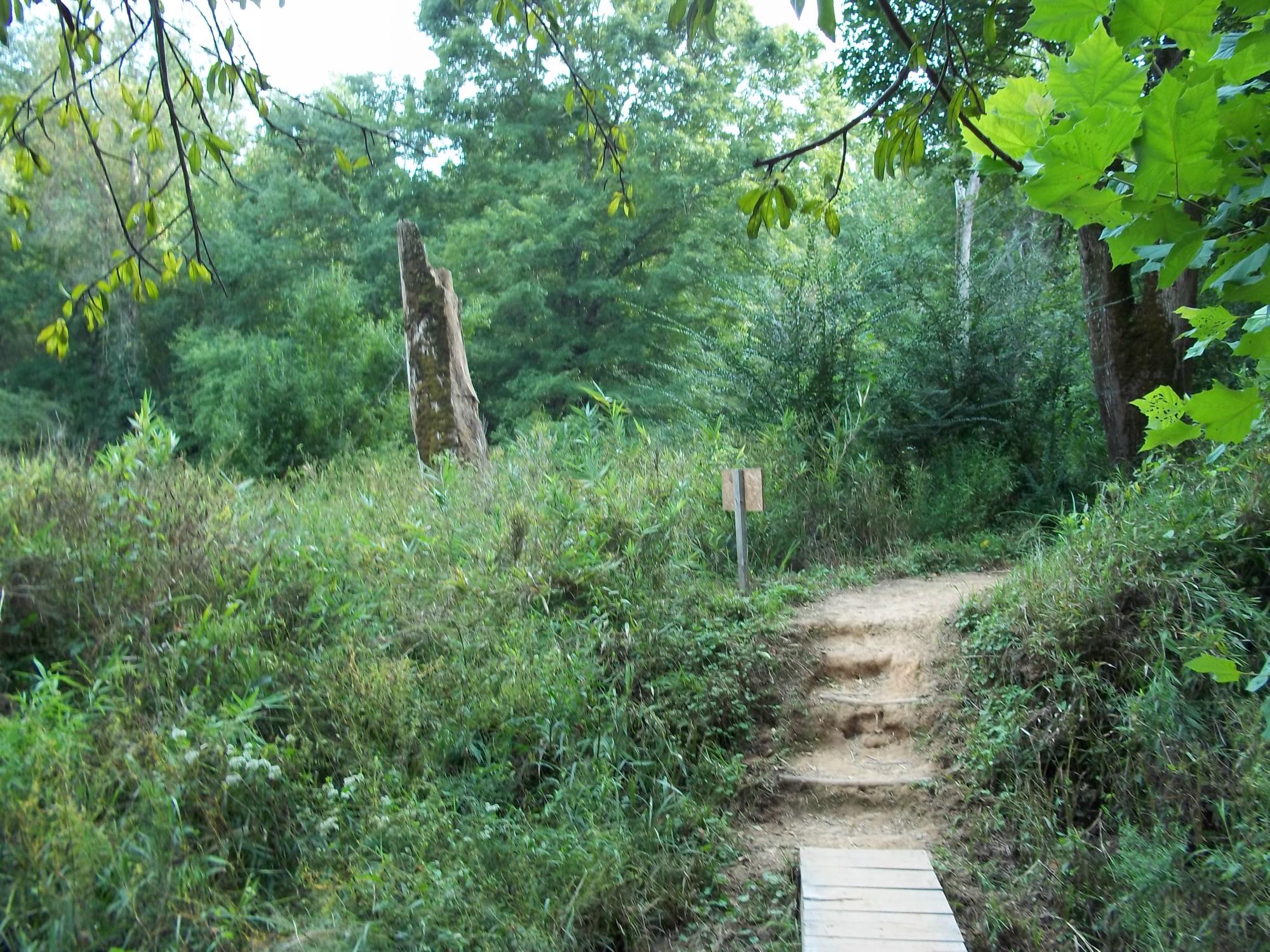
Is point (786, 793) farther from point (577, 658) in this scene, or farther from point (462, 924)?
point (462, 924)

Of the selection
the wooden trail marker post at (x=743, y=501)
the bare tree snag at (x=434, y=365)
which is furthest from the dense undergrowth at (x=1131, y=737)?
the bare tree snag at (x=434, y=365)

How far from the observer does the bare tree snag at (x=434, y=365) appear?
33.4 ft

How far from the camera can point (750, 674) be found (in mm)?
5395

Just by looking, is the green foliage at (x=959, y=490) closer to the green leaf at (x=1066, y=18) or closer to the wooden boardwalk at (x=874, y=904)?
the wooden boardwalk at (x=874, y=904)

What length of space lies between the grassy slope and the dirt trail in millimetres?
302

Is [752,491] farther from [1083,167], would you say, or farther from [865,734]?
[1083,167]

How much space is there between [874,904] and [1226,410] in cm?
288

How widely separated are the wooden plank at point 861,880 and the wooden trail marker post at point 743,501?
8.51ft

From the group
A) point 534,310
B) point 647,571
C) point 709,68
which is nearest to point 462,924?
point 647,571

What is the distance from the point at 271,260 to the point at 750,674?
→ 17.9m

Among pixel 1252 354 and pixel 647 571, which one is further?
pixel 647 571

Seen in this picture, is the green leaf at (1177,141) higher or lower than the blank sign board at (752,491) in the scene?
higher

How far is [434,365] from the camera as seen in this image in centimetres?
1038

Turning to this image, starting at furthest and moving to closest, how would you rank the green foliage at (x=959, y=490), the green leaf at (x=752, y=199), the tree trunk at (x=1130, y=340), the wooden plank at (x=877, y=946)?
the green foliage at (x=959, y=490) → the tree trunk at (x=1130, y=340) → the wooden plank at (x=877, y=946) → the green leaf at (x=752, y=199)
